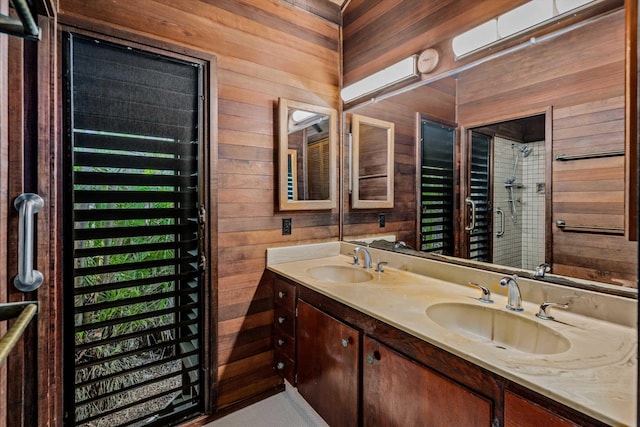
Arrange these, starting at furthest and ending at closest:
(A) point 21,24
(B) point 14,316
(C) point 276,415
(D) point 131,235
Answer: (C) point 276,415, (D) point 131,235, (B) point 14,316, (A) point 21,24

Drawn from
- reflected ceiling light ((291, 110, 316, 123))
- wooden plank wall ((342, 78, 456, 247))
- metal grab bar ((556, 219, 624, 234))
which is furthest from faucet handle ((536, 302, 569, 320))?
reflected ceiling light ((291, 110, 316, 123))

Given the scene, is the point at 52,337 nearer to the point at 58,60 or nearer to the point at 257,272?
the point at 257,272

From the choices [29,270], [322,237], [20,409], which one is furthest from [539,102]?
[20,409]

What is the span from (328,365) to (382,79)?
5.46ft

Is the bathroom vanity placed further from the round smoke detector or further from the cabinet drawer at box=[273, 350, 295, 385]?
the round smoke detector

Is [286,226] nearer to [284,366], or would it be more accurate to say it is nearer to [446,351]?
[284,366]

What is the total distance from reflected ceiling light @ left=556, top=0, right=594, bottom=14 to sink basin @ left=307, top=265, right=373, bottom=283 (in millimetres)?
1475

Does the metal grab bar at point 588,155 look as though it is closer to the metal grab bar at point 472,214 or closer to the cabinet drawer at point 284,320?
the metal grab bar at point 472,214

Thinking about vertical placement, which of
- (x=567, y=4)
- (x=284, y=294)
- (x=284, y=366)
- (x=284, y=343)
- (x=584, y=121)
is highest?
(x=567, y=4)

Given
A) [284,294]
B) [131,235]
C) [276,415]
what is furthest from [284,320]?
[131,235]

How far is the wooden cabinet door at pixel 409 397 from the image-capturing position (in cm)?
89

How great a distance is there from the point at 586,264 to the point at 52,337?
2.19 m

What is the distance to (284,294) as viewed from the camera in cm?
185

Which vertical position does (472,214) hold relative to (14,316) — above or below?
above
